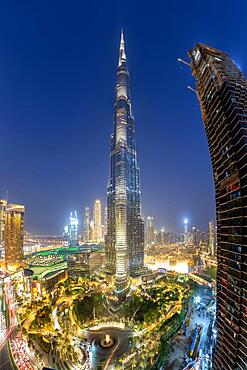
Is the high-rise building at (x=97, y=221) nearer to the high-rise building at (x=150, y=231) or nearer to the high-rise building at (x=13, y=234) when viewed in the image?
the high-rise building at (x=150, y=231)

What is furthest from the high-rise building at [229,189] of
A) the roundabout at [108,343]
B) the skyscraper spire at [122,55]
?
the skyscraper spire at [122,55]

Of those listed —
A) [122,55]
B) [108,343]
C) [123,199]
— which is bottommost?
[108,343]

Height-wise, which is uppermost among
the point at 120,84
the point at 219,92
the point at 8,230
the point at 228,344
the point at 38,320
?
the point at 120,84

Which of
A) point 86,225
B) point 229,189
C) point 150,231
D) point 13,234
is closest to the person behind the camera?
point 229,189

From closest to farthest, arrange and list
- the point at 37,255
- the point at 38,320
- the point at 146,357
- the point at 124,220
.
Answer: the point at 146,357
the point at 38,320
the point at 124,220
the point at 37,255

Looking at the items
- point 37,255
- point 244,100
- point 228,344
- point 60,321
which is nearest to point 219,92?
point 244,100

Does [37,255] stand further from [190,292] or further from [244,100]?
[244,100]

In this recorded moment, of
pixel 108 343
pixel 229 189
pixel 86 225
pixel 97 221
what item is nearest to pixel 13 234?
pixel 108 343

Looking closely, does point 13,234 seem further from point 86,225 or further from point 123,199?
point 86,225
